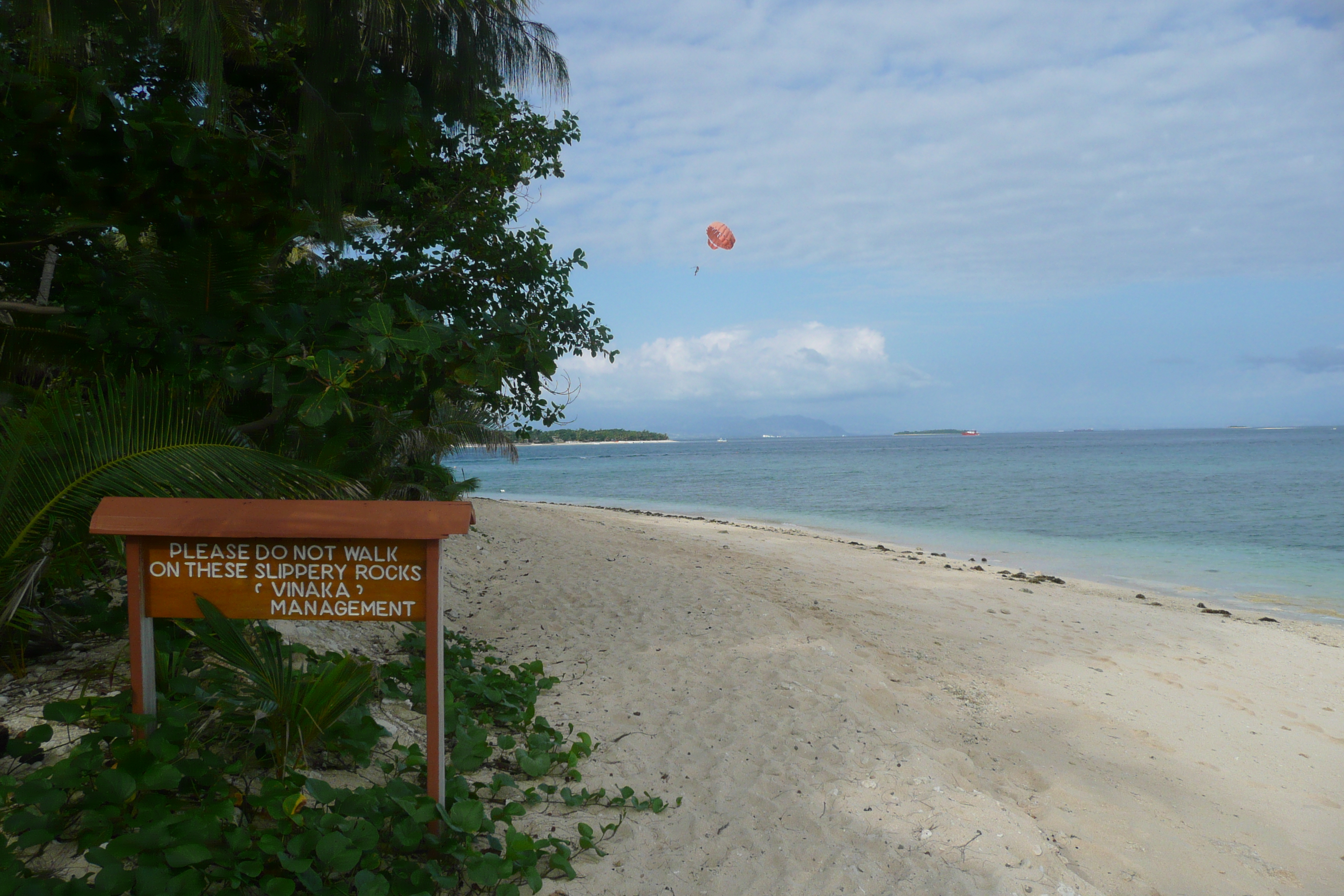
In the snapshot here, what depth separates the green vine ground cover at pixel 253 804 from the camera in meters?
2.25

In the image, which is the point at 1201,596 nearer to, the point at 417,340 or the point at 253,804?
the point at 417,340

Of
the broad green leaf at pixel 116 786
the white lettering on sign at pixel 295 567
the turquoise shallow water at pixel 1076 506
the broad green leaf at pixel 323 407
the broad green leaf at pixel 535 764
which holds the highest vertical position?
the broad green leaf at pixel 323 407

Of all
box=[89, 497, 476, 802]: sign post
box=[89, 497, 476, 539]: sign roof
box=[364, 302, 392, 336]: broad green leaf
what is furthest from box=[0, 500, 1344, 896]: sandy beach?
box=[364, 302, 392, 336]: broad green leaf

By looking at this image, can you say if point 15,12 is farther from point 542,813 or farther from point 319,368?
point 542,813

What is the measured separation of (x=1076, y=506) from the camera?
24234 millimetres

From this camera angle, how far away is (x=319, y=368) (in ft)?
8.68

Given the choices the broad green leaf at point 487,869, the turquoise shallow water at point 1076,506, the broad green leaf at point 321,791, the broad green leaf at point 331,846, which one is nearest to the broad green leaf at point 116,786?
the broad green leaf at point 321,791

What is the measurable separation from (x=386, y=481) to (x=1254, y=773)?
6.89 meters

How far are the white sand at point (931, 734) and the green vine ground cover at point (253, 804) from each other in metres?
0.34

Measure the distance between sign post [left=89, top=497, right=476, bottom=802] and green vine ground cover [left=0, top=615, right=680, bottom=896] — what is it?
0.57ft

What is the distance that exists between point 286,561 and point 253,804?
860 mm

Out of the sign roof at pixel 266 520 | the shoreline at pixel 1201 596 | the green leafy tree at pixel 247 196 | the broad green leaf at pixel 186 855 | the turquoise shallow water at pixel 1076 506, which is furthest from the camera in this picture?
the turquoise shallow water at pixel 1076 506

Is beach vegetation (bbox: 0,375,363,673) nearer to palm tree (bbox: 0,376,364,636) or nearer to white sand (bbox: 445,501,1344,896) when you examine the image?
palm tree (bbox: 0,376,364,636)

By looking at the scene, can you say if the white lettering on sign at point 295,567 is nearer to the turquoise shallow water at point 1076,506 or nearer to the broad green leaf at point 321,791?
the broad green leaf at point 321,791
